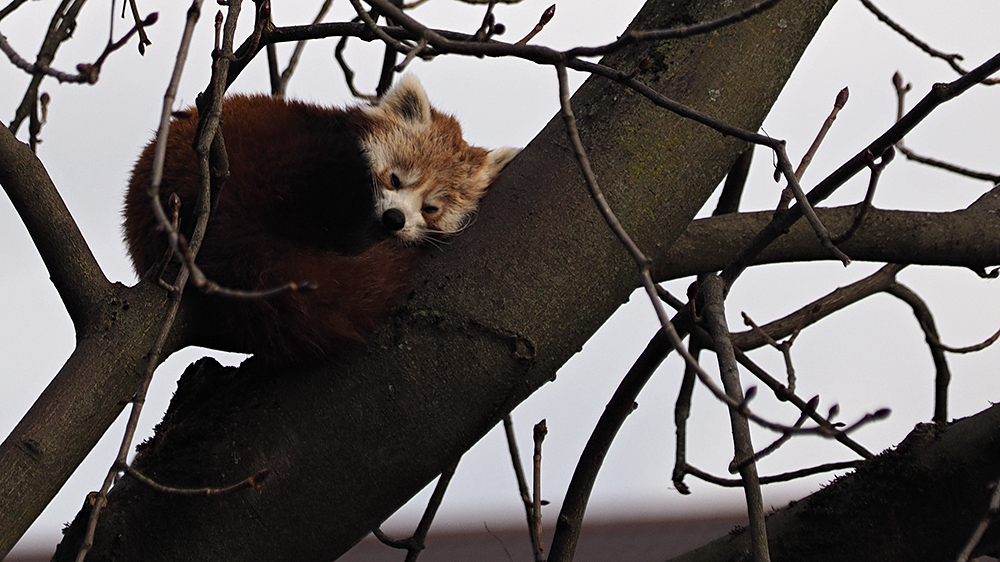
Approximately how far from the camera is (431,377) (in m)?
1.84

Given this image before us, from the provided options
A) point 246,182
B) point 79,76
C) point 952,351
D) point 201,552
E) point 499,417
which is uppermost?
point 952,351

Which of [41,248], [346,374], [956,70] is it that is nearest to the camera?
[41,248]

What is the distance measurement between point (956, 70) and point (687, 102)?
942mm

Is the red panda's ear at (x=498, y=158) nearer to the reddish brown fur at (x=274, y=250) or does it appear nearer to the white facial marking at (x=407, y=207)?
the white facial marking at (x=407, y=207)

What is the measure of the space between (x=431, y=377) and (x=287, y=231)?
0.55 m

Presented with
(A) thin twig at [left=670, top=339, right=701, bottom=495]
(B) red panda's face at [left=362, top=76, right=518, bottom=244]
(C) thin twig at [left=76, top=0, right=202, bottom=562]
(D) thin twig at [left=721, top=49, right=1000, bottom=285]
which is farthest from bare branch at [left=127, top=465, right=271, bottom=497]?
(B) red panda's face at [left=362, top=76, right=518, bottom=244]

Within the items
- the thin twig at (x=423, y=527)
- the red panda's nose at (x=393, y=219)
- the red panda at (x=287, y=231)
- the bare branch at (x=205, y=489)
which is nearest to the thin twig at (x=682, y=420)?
the thin twig at (x=423, y=527)

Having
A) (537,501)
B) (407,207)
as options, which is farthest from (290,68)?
(537,501)

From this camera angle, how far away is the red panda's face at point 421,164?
3.53 m

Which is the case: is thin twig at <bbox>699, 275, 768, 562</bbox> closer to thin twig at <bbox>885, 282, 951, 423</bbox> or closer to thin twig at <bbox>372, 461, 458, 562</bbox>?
thin twig at <bbox>372, 461, 458, 562</bbox>

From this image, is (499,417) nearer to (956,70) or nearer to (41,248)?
(41,248)

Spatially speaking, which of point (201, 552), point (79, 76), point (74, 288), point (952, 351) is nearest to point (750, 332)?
point (952, 351)

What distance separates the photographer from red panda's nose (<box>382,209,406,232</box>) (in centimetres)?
320

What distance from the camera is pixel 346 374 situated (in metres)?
1.87
